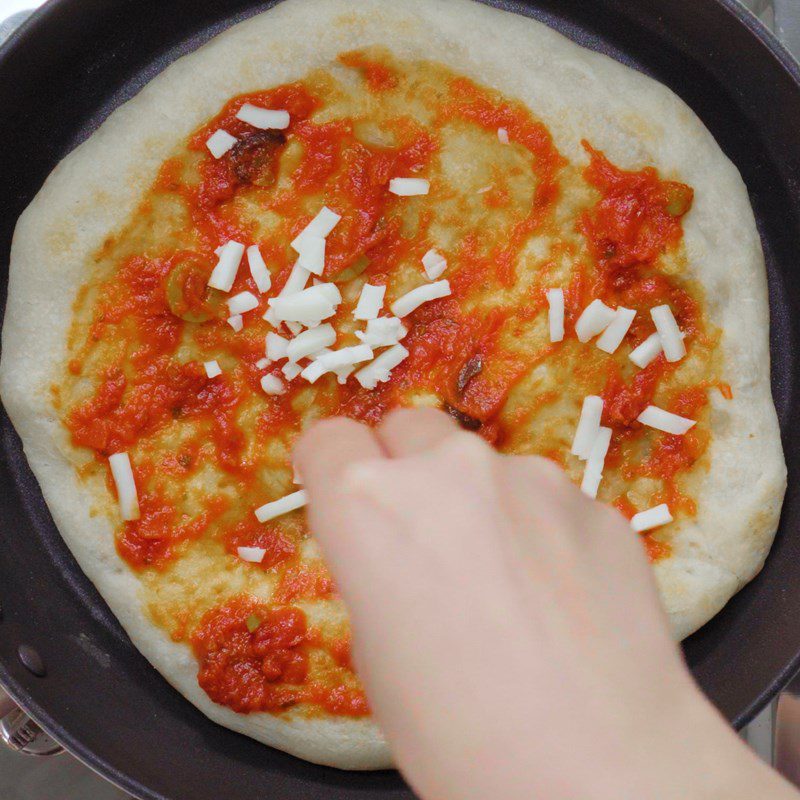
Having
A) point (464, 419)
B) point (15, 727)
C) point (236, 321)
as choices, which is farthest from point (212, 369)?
point (15, 727)

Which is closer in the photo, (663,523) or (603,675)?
(603,675)

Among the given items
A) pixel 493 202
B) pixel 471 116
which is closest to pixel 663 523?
pixel 493 202

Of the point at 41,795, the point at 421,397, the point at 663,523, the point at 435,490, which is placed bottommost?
the point at 41,795

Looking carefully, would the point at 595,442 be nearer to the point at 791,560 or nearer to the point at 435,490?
the point at 791,560

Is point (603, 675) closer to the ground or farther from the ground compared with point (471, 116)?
farther from the ground

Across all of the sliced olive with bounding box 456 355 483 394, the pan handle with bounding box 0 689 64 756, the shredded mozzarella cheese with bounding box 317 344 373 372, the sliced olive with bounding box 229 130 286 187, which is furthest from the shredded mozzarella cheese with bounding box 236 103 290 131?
the pan handle with bounding box 0 689 64 756

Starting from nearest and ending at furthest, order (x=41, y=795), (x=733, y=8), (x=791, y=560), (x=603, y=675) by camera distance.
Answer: (x=603, y=675)
(x=733, y=8)
(x=791, y=560)
(x=41, y=795)

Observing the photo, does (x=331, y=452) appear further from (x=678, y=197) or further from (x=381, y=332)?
(x=678, y=197)
